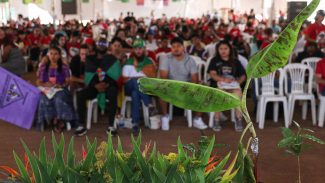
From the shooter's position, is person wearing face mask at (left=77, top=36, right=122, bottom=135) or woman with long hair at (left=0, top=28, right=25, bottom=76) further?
woman with long hair at (left=0, top=28, right=25, bottom=76)

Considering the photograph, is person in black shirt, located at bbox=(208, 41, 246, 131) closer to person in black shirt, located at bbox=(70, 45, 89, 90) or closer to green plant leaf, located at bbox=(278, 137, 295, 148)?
person in black shirt, located at bbox=(70, 45, 89, 90)

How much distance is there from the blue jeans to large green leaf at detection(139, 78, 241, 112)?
13.8 ft

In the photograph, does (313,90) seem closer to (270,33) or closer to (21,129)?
(270,33)

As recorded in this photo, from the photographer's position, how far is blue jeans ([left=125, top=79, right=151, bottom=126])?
667 centimetres

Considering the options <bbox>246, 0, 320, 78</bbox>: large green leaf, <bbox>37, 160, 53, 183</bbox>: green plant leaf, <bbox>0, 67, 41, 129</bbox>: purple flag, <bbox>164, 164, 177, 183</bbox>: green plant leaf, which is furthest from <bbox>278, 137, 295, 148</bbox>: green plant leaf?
<bbox>0, 67, 41, 129</bbox>: purple flag

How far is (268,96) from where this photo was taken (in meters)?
6.88

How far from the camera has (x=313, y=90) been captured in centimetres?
744

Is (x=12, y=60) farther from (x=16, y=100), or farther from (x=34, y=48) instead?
(x=34, y=48)

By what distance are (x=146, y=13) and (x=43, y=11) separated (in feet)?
34.1

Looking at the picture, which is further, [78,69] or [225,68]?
[78,69]

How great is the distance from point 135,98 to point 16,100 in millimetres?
1641

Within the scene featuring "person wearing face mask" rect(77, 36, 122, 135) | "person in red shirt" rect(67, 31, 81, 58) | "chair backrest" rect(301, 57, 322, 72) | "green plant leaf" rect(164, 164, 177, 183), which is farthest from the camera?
"person in red shirt" rect(67, 31, 81, 58)

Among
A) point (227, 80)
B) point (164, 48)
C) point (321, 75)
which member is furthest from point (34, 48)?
point (321, 75)

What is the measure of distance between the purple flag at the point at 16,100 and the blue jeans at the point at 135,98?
1.23m
